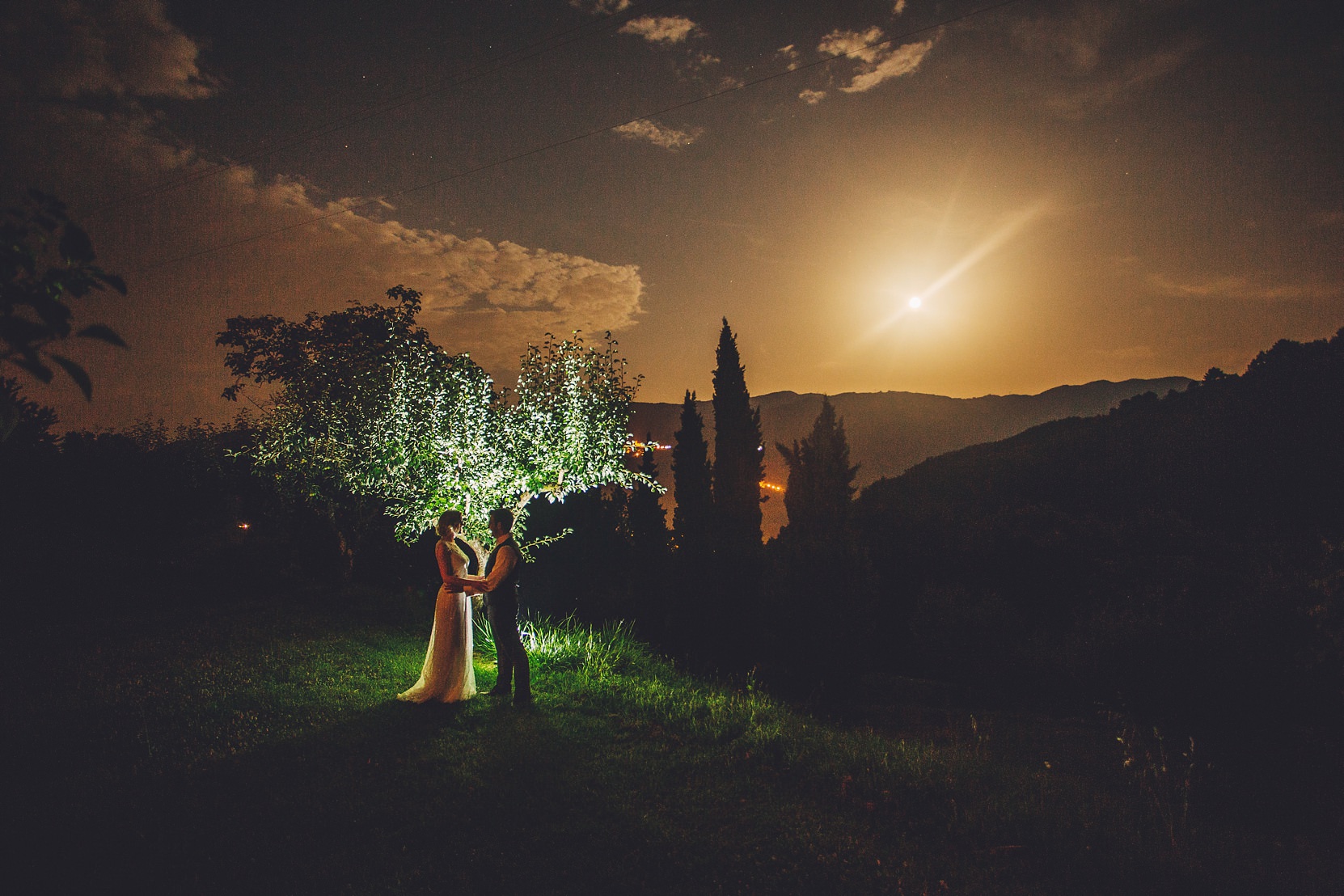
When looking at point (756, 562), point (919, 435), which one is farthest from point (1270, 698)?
point (919, 435)

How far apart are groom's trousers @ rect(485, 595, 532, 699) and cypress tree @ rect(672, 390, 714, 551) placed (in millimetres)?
33661

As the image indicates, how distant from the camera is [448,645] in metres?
8.59

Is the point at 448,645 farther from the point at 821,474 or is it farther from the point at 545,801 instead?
the point at 821,474

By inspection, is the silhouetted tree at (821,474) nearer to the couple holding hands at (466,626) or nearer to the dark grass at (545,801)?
the dark grass at (545,801)

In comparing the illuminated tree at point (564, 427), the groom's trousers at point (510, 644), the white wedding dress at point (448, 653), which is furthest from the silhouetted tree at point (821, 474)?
the white wedding dress at point (448, 653)

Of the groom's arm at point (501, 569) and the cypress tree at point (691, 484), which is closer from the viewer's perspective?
the groom's arm at point (501, 569)

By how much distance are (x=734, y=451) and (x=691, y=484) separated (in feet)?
12.8

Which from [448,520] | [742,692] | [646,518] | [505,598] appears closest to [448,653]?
[505,598]

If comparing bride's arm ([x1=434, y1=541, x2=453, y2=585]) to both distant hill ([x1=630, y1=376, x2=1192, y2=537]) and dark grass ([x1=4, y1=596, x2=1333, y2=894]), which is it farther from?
distant hill ([x1=630, y1=376, x2=1192, y2=537])

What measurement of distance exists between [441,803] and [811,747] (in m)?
4.00

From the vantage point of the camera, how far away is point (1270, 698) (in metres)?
12.3

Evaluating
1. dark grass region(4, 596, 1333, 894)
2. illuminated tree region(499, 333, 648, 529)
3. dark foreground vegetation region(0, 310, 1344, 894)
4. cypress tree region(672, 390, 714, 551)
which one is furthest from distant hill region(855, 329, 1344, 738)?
cypress tree region(672, 390, 714, 551)

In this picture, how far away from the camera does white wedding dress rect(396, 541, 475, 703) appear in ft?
28.1

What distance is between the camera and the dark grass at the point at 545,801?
4754mm
